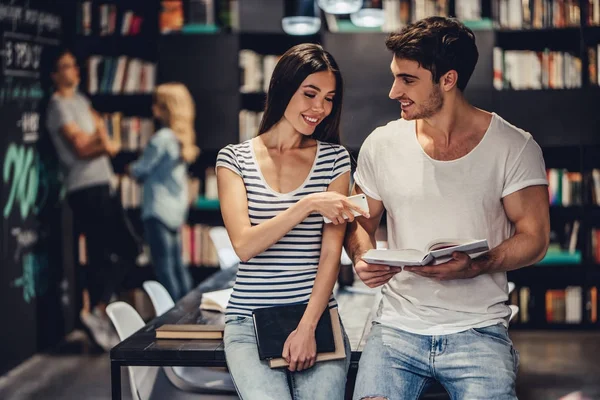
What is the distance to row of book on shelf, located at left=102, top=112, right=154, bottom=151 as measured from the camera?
6020 mm

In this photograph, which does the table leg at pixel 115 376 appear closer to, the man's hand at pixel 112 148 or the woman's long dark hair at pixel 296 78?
the woman's long dark hair at pixel 296 78

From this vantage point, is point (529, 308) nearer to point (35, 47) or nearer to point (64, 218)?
point (64, 218)

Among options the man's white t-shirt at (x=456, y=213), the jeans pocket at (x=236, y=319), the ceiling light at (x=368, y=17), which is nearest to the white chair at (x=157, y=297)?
the jeans pocket at (x=236, y=319)

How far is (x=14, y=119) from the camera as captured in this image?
16.4 feet

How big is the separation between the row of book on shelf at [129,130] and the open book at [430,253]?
13.9ft

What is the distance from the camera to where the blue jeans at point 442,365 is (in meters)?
2.07

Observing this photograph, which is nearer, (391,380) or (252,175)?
(391,380)

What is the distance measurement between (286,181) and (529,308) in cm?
412

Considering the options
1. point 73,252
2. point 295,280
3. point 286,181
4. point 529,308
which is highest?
point 286,181

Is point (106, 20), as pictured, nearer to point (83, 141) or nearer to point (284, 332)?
point (83, 141)

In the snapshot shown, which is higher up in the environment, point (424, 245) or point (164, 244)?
point (424, 245)

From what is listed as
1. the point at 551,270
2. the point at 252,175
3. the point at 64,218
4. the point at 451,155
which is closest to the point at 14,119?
the point at 64,218

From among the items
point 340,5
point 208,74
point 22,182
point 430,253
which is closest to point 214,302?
point 430,253

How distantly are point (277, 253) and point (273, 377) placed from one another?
348mm
